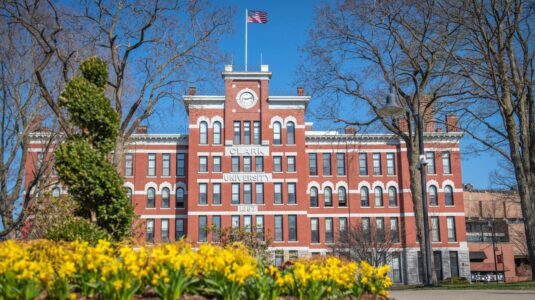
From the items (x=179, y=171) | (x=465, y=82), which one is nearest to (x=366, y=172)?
(x=179, y=171)

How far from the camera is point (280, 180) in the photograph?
48.1 meters

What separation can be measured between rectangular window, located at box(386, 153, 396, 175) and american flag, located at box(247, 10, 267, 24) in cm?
1939

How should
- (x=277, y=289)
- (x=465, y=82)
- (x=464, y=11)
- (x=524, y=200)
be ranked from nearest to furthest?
(x=277, y=289), (x=524, y=200), (x=464, y=11), (x=465, y=82)

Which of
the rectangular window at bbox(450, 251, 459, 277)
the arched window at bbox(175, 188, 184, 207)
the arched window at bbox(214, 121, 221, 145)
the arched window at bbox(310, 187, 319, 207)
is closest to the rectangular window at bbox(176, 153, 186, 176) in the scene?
the arched window at bbox(175, 188, 184, 207)

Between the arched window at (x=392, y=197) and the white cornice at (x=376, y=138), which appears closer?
the arched window at (x=392, y=197)

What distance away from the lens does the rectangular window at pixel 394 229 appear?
162ft

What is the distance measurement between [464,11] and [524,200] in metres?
7.71

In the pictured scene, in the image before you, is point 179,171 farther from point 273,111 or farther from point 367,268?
point 367,268

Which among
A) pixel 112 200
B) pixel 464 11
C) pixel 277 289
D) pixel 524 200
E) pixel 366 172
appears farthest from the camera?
pixel 366 172

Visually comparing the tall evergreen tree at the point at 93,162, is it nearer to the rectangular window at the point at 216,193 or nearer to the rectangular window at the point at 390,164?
the rectangular window at the point at 216,193

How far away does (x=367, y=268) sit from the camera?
28.7 ft

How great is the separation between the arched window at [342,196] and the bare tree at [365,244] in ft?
8.43

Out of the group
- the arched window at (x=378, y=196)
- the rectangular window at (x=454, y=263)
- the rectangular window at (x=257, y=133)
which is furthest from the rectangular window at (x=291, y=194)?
the rectangular window at (x=454, y=263)

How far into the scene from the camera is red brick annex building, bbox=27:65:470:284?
1871 inches
